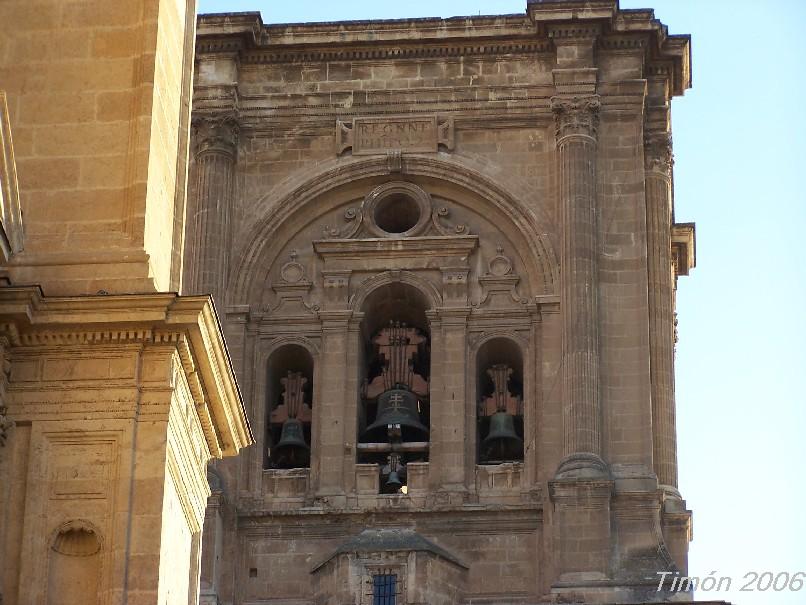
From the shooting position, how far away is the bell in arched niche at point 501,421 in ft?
178

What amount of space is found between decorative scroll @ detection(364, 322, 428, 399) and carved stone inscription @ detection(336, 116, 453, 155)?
10.6ft

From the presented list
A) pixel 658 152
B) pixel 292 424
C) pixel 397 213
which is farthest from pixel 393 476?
pixel 658 152

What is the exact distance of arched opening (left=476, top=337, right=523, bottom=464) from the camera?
179 feet

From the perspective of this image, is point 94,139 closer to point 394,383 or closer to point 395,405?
point 395,405

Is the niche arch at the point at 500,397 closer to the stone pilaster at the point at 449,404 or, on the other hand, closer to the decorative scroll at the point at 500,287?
the stone pilaster at the point at 449,404

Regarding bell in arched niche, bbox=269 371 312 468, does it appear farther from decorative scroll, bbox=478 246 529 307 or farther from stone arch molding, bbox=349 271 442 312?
decorative scroll, bbox=478 246 529 307

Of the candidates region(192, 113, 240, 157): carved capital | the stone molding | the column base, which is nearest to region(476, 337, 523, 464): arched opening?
the column base

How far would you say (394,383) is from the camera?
5516 centimetres

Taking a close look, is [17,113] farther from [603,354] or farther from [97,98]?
[603,354]

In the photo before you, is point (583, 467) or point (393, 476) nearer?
point (583, 467)

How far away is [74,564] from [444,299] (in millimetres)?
25809

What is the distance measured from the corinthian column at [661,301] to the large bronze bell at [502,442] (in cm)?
240

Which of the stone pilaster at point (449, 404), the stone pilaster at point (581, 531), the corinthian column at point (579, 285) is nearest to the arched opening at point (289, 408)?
the stone pilaster at point (449, 404)

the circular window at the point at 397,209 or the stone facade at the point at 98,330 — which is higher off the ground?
the circular window at the point at 397,209
